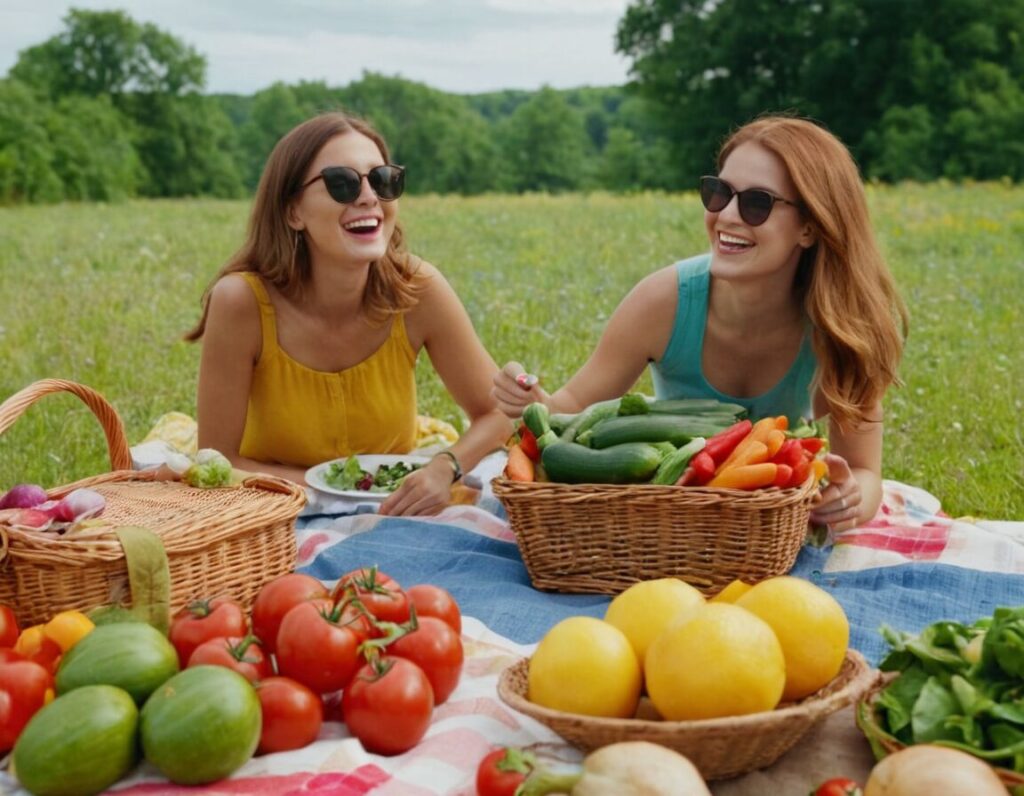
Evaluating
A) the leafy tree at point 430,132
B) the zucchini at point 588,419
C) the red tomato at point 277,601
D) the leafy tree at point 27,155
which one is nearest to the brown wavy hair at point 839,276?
the zucchini at point 588,419

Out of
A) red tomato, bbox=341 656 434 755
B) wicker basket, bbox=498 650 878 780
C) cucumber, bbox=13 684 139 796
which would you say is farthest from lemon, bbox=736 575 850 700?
cucumber, bbox=13 684 139 796

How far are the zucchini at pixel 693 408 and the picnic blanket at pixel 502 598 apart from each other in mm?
518

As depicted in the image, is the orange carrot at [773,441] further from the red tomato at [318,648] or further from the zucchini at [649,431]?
the red tomato at [318,648]

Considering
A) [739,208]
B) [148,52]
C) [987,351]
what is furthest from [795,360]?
[148,52]

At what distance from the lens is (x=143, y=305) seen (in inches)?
344

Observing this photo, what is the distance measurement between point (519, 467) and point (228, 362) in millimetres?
1453

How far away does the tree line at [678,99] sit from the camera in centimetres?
3712

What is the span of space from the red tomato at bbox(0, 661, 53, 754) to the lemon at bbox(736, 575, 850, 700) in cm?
135

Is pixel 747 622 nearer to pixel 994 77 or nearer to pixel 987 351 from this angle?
pixel 987 351

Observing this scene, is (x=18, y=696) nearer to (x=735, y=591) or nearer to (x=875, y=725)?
(x=735, y=591)

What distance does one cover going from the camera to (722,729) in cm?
203

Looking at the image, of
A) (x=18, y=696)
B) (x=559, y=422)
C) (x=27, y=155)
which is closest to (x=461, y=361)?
(x=559, y=422)

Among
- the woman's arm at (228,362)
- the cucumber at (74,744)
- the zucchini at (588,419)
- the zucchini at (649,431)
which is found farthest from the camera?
the woman's arm at (228,362)

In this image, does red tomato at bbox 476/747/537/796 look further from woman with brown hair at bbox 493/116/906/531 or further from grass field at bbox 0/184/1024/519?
grass field at bbox 0/184/1024/519
